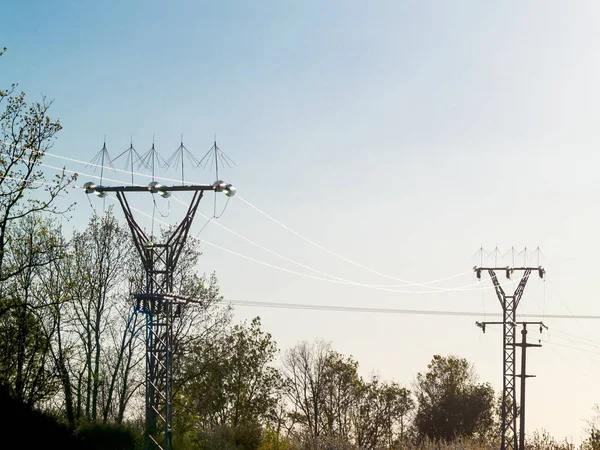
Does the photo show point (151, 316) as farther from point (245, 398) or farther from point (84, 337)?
point (245, 398)

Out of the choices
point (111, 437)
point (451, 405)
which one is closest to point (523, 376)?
point (111, 437)

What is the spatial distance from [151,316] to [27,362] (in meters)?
11.6

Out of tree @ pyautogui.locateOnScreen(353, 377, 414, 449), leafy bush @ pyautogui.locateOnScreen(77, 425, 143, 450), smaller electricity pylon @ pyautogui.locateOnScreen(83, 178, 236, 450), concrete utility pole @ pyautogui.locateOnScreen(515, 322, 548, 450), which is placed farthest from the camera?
tree @ pyautogui.locateOnScreen(353, 377, 414, 449)

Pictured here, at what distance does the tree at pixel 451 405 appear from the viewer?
72938 mm

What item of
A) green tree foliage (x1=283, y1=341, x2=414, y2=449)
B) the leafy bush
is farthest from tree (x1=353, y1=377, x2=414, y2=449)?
the leafy bush

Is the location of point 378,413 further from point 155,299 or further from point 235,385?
point 155,299

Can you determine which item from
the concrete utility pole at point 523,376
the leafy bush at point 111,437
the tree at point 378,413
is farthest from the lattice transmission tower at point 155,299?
the tree at point 378,413

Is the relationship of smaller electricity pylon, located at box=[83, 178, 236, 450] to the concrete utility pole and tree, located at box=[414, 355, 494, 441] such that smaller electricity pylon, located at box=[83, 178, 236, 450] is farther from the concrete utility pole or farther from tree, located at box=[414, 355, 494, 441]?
tree, located at box=[414, 355, 494, 441]

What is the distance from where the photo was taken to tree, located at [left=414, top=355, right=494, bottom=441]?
7294 centimetres

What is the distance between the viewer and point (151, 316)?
25047 millimetres

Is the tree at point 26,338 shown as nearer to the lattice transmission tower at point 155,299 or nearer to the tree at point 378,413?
the lattice transmission tower at point 155,299

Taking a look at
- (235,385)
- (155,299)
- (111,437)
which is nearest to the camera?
(155,299)

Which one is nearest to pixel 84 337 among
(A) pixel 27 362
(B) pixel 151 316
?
(A) pixel 27 362

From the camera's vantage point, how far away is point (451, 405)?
7381cm
